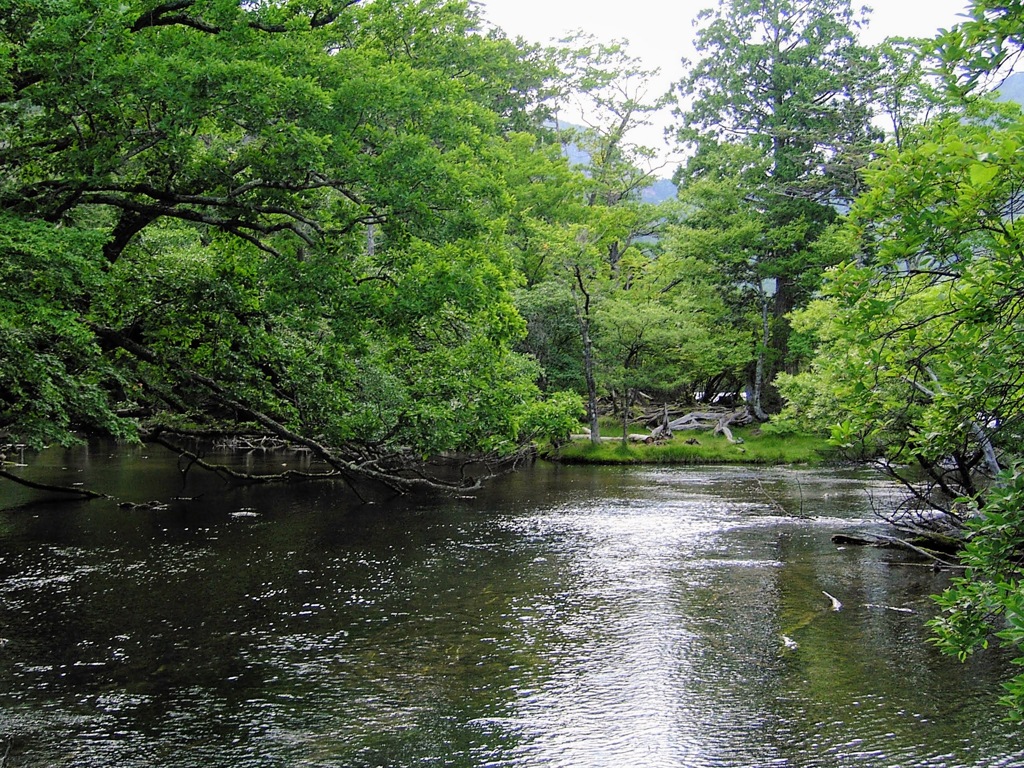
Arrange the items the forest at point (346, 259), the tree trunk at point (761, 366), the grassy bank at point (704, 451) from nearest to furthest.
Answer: the forest at point (346, 259) < the grassy bank at point (704, 451) < the tree trunk at point (761, 366)

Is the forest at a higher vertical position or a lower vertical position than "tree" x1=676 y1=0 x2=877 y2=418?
lower

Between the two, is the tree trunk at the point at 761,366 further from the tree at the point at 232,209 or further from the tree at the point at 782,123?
the tree at the point at 232,209

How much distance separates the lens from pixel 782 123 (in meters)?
48.9

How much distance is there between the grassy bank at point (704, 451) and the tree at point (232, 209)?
69.9 feet

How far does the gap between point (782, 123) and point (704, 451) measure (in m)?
22.5

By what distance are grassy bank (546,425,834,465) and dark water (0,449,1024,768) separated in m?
16.3

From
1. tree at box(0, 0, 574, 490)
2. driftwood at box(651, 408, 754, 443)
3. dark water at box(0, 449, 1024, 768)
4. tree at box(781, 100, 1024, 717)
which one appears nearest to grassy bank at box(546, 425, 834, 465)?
driftwood at box(651, 408, 754, 443)

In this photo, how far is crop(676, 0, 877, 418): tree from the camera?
43.5 m

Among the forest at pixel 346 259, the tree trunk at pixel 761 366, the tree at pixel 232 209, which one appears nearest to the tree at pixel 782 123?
the tree trunk at pixel 761 366

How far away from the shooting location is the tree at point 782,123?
43.5 metres

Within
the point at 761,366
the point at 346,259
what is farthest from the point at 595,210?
the point at 346,259

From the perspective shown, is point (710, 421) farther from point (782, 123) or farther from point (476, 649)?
point (476, 649)

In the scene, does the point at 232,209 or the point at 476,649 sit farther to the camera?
the point at 232,209

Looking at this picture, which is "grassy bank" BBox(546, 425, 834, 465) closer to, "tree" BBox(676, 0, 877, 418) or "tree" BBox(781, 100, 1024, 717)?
"tree" BBox(676, 0, 877, 418)
